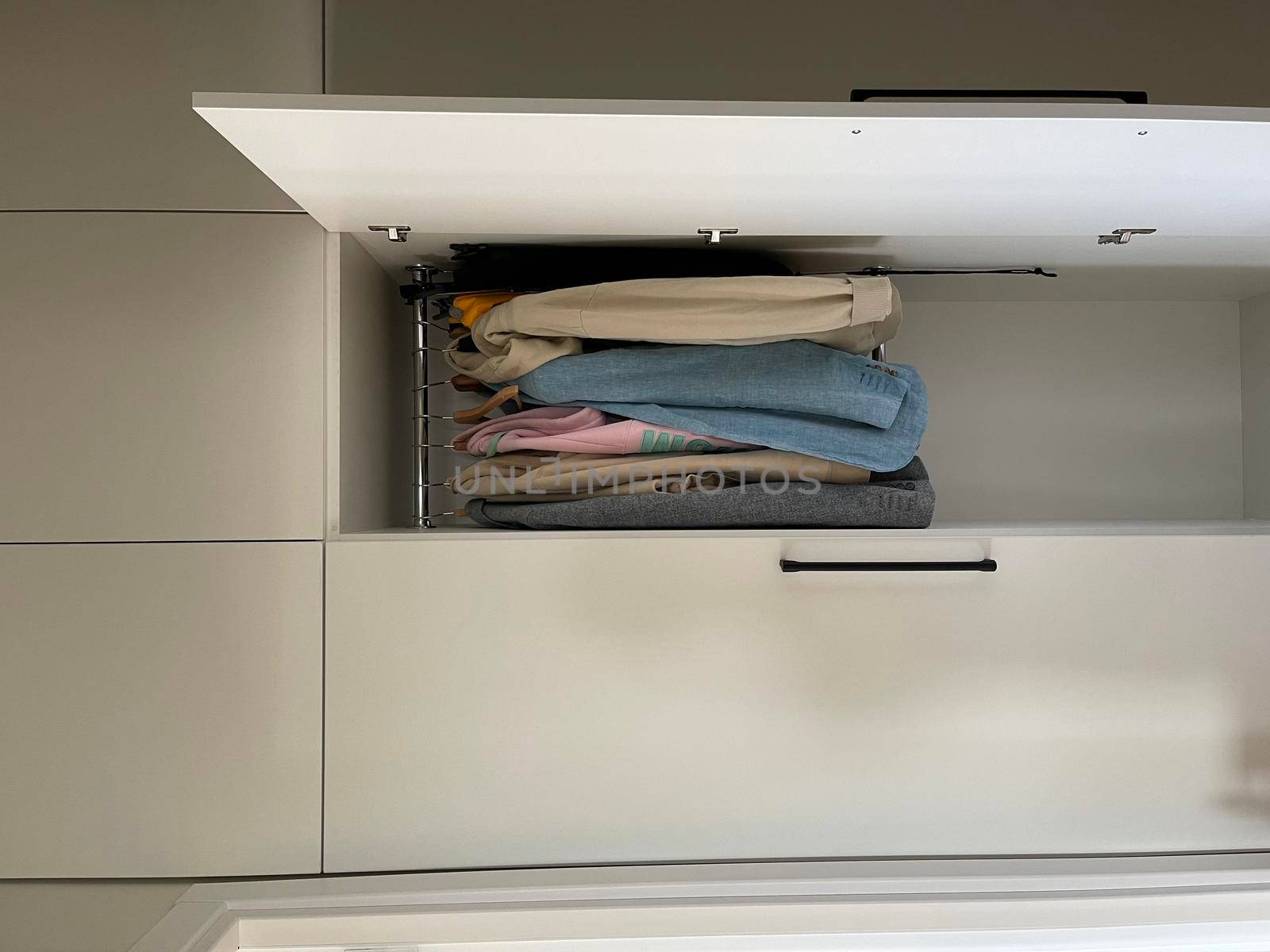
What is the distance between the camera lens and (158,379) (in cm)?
92

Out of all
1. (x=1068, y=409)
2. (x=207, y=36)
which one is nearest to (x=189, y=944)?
(x=207, y=36)

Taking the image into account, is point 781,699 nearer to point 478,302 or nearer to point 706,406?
point 706,406

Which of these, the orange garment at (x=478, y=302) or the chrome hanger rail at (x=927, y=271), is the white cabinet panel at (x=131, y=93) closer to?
the orange garment at (x=478, y=302)

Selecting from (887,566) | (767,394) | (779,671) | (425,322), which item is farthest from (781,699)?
(425,322)

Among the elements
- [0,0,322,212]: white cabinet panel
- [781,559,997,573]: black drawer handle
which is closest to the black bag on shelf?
[0,0,322,212]: white cabinet panel

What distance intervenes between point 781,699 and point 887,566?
0.17 meters

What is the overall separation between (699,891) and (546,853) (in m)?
0.16

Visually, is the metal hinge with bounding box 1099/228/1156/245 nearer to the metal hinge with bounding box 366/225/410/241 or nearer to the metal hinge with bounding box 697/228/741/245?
the metal hinge with bounding box 697/228/741/245

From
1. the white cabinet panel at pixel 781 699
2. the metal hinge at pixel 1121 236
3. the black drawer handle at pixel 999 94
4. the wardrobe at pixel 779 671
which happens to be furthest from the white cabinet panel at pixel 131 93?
the metal hinge at pixel 1121 236

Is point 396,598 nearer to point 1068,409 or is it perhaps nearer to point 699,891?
point 699,891

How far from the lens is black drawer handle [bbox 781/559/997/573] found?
91 centimetres

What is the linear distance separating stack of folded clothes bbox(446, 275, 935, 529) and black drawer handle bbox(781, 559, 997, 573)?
65mm

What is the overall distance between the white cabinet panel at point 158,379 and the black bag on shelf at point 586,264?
0.69ft

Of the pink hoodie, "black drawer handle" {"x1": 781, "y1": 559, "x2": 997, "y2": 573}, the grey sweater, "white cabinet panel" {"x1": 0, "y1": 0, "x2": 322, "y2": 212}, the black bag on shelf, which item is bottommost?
"black drawer handle" {"x1": 781, "y1": 559, "x2": 997, "y2": 573}
